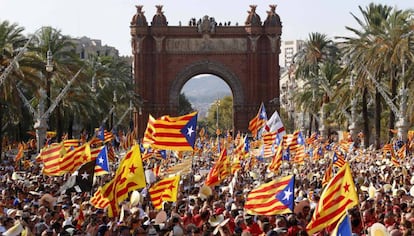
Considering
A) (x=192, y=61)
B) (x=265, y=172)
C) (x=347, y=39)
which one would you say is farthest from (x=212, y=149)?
(x=192, y=61)

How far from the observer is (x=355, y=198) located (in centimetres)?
1148

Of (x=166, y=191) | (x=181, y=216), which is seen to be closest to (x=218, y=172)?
(x=166, y=191)

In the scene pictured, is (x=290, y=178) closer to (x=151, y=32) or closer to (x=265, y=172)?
(x=265, y=172)

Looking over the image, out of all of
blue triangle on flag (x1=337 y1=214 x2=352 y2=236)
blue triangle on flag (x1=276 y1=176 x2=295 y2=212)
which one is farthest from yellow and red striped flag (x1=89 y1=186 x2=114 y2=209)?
blue triangle on flag (x1=337 y1=214 x2=352 y2=236)

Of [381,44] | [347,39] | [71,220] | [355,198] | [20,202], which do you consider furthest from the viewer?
[347,39]

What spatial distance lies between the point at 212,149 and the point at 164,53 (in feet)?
95.8

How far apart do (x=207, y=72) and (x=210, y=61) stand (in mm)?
1308

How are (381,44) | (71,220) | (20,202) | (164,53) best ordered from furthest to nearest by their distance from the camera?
1. (164,53)
2. (381,44)
3. (20,202)
4. (71,220)

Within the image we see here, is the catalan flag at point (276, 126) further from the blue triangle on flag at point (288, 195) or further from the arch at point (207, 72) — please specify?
the arch at point (207, 72)

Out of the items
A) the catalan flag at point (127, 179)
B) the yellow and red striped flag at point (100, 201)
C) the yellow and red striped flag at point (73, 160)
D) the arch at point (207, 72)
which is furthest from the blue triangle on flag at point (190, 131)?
the arch at point (207, 72)

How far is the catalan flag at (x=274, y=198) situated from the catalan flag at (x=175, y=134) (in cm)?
612

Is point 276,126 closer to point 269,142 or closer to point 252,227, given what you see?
point 269,142

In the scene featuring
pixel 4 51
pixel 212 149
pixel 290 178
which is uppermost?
pixel 4 51

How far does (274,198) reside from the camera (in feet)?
45.1
